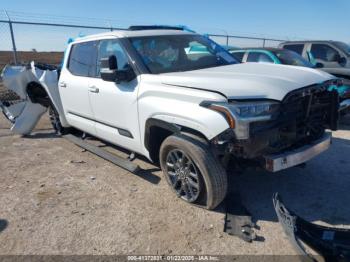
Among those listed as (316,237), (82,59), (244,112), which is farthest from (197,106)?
(82,59)

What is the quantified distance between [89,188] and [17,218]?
3.13ft

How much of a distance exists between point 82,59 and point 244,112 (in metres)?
3.17

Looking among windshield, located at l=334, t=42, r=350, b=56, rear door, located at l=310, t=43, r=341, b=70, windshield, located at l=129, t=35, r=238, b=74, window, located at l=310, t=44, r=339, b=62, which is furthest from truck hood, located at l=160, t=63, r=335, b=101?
windshield, located at l=334, t=42, r=350, b=56

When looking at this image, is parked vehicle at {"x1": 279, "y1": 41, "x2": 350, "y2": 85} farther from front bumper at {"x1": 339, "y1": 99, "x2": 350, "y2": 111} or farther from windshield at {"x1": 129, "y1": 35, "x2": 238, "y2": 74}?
windshield at {"x1": 129, "y1": 35, "x2": 238, "y2": 74}

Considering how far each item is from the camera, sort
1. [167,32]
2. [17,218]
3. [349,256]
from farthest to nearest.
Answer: [167,32], [17,218], [349,256]

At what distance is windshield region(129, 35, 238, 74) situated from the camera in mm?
4250

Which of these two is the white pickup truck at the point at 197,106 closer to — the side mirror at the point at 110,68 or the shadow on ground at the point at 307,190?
the side mirror at the point at 110,68

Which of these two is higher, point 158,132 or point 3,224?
point 158,132

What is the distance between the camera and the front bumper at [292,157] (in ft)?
10.5

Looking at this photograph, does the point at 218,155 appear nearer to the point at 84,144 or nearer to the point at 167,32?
the point at 167,32

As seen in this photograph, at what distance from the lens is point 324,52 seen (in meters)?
8.97

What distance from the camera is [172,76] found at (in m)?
3.79

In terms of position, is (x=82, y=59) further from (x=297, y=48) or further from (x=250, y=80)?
(x=297, y=48)

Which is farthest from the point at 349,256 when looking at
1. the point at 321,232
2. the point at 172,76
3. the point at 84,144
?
the point at 84,144
